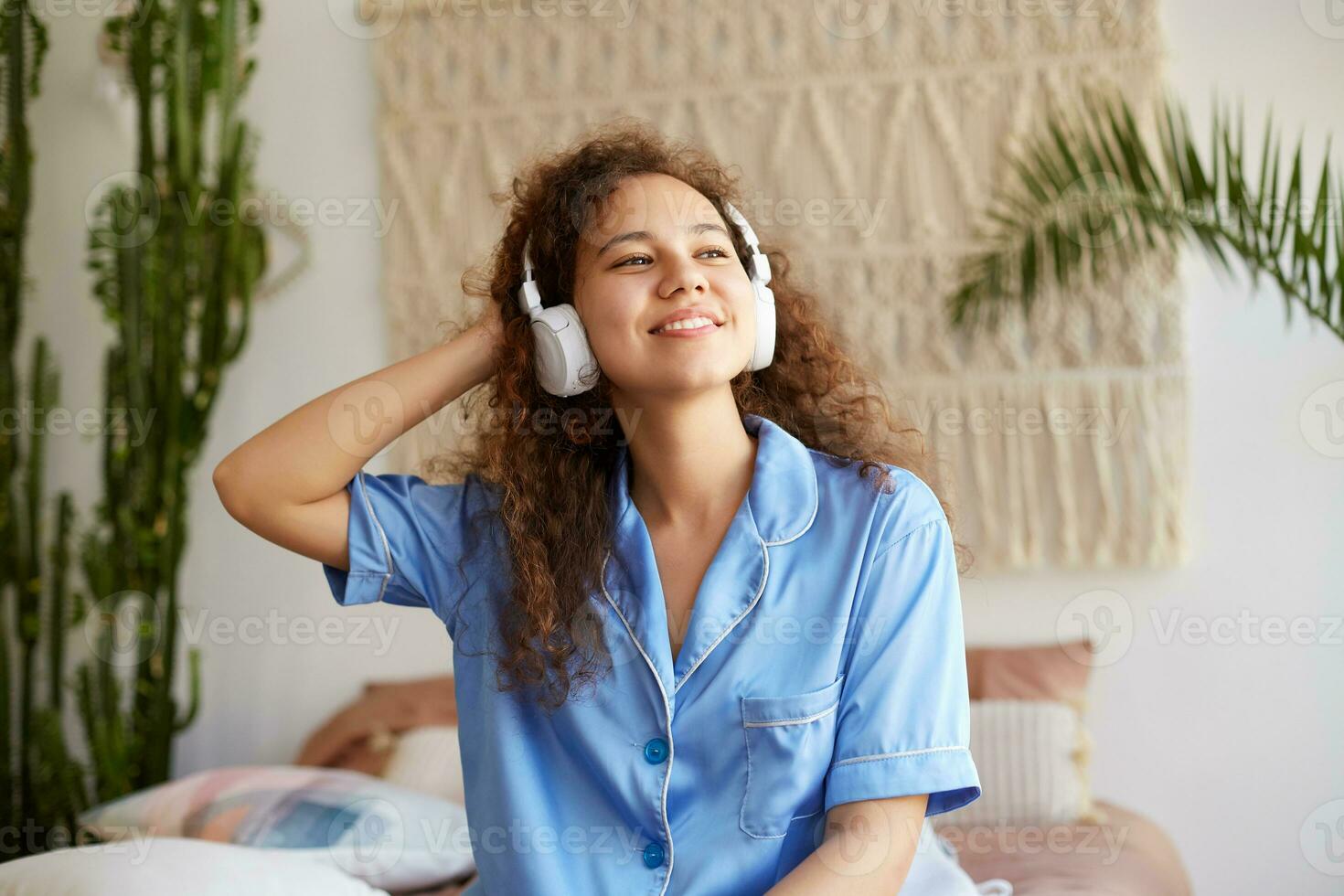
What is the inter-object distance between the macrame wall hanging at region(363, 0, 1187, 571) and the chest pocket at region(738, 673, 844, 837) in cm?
151

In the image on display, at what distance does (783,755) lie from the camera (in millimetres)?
1285

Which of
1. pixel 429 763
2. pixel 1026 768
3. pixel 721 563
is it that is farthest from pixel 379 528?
pixel 1026 768

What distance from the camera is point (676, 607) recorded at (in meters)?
1.41

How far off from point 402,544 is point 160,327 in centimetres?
172

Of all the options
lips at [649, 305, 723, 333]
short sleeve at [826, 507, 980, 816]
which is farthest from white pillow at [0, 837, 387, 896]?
lips at [649, 305, 723, 333]

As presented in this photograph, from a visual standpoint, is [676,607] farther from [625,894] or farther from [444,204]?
[444,204]

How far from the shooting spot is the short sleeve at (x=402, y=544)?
4.66 ft

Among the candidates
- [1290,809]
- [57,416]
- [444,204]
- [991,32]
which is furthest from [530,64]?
[1290,809]

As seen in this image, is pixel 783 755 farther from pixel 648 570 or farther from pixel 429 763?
pixel 429 763

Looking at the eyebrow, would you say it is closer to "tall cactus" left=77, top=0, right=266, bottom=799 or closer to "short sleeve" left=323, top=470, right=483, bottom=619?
"short sleeve" left=323, top=470, right=483, bottom=619

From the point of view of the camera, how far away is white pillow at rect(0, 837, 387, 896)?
50.8 inches

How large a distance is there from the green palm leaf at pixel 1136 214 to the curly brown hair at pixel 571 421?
103 centimetres

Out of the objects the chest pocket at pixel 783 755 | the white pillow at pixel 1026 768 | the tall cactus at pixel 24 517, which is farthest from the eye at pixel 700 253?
the tall cactus at pixel 24 517

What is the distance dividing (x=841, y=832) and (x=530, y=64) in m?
2.30
